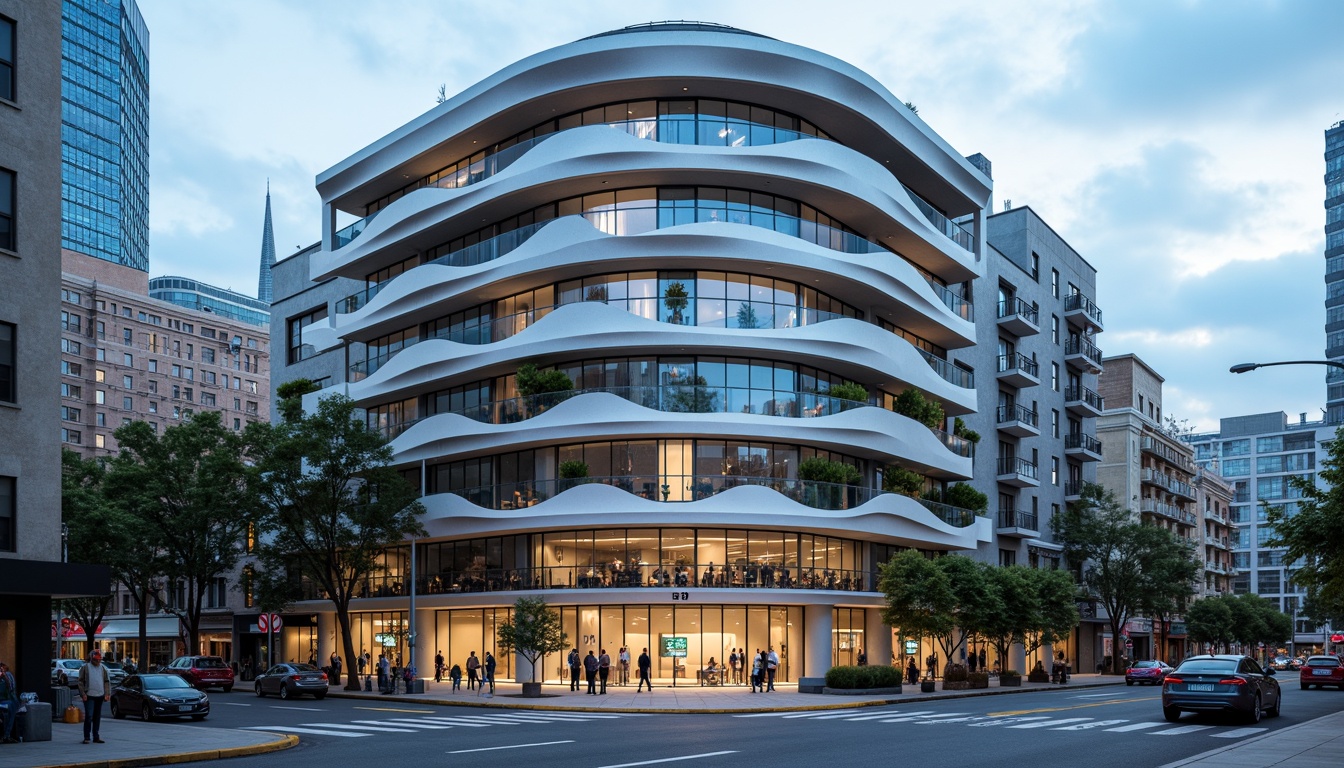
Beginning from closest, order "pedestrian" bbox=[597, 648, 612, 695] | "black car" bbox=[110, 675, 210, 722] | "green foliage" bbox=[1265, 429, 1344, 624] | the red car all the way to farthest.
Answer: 1. "green foliage" bbox=[1265, 429, 1344, 624]
2. "black car" bbox=[110, 675, 210, 722]
3. "pedestrian" bbox=[597, 648, 612, 695]
4. the red car

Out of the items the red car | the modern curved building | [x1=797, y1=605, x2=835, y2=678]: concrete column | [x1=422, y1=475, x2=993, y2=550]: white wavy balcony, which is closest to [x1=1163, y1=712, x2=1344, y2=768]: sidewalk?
[x1=422, y1=475, x2=993, y2=550]: white wavy balcony

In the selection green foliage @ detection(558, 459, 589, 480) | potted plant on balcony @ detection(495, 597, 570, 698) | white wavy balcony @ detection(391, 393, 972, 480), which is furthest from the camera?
green foliage @ detection(558, 459, 589, 480)

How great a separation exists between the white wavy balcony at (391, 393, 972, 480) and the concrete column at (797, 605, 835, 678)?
720 centimetres

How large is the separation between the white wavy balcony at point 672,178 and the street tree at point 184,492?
13274mm

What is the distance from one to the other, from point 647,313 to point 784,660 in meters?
15.8

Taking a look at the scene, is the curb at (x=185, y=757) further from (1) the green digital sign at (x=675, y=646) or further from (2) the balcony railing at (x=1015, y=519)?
(2) the balcony railing at (x=1015, y=519)

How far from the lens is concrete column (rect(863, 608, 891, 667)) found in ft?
183

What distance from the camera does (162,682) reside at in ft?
111

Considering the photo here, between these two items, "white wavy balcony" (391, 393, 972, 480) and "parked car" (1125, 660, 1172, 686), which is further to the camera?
"parked car" (1125, 660, 1172, 686)

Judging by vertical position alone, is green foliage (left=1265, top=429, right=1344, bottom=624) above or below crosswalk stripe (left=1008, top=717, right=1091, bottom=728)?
above

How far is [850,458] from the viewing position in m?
54.5

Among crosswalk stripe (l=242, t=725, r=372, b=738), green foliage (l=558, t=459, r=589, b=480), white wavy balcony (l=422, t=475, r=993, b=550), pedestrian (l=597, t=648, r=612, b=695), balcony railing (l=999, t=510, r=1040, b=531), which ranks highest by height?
green foliage (l=558, t=459, r=589, b=480)

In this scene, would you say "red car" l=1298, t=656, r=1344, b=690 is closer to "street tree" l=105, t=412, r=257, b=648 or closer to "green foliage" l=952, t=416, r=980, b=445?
"green foliage" l=952, t=416, r=980, b=445

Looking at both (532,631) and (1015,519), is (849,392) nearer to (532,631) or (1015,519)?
(532,631)
